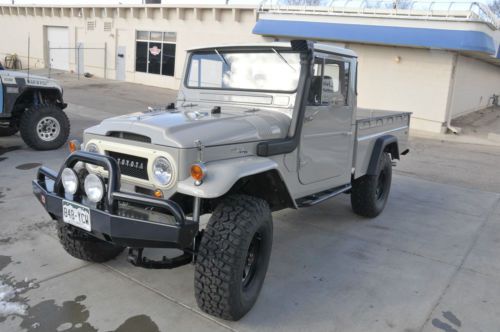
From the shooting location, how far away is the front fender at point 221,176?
280 cm

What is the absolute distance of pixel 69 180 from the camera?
3111 mm

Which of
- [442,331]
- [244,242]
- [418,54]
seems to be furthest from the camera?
[418,54]

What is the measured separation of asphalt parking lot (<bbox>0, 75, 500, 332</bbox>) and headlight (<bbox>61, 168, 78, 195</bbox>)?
86 cm

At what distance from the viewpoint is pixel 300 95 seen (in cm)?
381

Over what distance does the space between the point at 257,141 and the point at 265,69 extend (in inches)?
34.6

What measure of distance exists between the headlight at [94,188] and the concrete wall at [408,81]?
45.0 feet

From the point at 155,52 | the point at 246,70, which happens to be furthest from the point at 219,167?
the point at 155,52

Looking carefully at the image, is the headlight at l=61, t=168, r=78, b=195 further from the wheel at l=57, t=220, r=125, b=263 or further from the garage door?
the garage door

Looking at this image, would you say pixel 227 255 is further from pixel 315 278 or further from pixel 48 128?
pixel 48 128

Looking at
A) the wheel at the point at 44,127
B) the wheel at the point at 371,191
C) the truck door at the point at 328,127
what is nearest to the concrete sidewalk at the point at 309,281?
the wheel at the point at 371,191

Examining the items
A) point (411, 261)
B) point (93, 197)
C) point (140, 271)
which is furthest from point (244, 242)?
point (411, 261)

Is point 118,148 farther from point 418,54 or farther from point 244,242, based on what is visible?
point 418,54

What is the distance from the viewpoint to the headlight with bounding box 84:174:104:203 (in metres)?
2.91

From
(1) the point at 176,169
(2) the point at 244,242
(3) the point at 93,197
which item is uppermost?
(1) the point at 176,169
